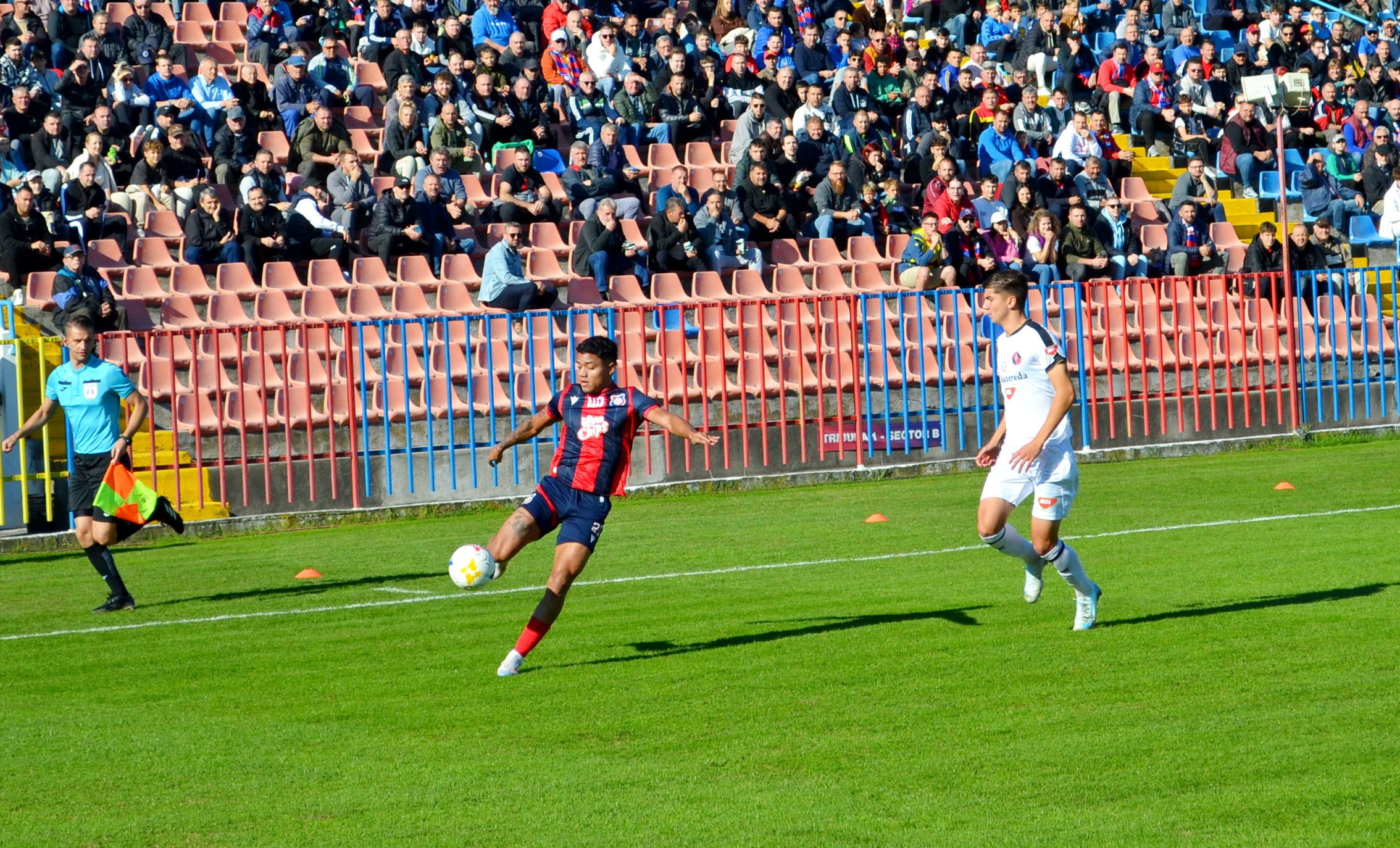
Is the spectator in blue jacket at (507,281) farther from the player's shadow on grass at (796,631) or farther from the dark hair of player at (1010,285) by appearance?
the dark hair of player at (1010,285)

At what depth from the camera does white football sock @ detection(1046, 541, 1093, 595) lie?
9.23m

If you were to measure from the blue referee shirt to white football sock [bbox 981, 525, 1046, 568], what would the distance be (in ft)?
20.1

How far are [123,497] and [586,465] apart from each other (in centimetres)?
437

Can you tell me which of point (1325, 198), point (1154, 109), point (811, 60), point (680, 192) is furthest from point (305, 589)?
point (1154, 109)

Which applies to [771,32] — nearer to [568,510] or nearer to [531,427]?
[531,427]

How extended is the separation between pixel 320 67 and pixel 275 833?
1845 centimetres

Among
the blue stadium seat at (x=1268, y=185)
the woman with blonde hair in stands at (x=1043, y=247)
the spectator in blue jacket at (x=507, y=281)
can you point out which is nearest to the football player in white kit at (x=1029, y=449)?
the spectator in blue jacket at (x=507, y=281)

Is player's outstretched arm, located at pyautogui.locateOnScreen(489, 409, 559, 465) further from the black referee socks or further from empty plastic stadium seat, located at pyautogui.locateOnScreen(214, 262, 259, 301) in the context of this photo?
empty plastic stadium seat, located at pyautogui.locateOnScreen(214, 262, 259, 301)

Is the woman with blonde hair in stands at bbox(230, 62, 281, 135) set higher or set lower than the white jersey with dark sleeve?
higher

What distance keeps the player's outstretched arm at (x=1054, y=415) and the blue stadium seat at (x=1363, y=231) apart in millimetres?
17227

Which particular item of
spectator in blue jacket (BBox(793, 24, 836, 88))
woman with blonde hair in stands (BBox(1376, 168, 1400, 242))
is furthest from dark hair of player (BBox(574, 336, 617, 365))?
woman with blonde hair in stands (BBox(1376, 168, 1400, 242))

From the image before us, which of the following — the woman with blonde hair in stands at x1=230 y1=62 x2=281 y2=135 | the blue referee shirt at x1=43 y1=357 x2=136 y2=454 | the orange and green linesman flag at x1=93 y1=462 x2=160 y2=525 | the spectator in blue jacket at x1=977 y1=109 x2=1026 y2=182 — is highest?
the woman with blonde hair in stands at x1=230 y1=62 x2=281 y2=135

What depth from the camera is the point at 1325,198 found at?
83.1 feet

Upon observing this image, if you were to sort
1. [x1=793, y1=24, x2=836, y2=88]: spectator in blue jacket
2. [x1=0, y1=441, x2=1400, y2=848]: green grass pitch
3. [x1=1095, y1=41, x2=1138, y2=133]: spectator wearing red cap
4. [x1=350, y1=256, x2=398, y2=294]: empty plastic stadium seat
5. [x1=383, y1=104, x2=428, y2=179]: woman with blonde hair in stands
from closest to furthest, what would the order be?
[x1=0, y1=441, x2=1400, y2=848]: green grass pitch
[x1=350, y1=256, x2=398, y2=294]: empty plastic stadium seat
[x1=383, y1=104, x2=428, y2=179]: woman with blonde hair in stands
[x1=793, y1=24, x2=836, y2=88]: spectator in blue jacket
[x1=1095, y1=41, x2=1138, y2=133]: spectator wearing red cap
